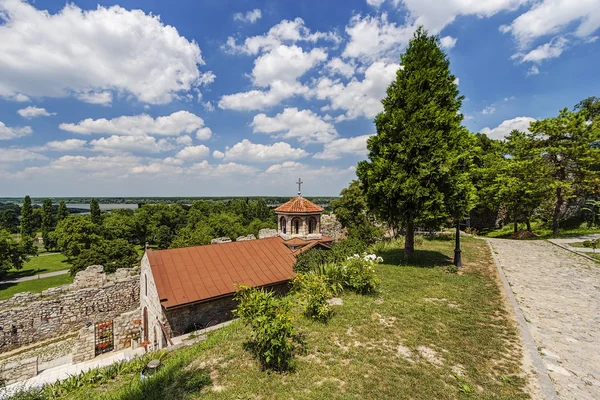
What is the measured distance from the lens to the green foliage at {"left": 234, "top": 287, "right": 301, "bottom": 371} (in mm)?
4934

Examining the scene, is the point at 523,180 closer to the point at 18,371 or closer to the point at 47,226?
the point at 18,371

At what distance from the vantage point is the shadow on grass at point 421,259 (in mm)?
12398

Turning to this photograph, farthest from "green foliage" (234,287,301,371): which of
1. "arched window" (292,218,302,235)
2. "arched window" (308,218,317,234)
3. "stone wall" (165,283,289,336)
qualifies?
"arched window" (308,218,317,234)

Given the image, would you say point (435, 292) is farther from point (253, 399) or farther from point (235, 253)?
point (235, 253)

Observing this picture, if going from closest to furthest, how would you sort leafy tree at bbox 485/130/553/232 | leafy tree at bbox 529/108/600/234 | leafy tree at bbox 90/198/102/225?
leafy tree at bbox 529/108/600/234 < leafy tree at bbox 485/130/553/232 < leafy tree at bbox 90/198/102/225

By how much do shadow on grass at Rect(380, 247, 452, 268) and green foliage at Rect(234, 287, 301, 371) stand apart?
878cm

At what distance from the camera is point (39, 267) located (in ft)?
114

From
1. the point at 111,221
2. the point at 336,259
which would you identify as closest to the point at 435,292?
the point at 336,259

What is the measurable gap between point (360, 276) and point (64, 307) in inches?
727

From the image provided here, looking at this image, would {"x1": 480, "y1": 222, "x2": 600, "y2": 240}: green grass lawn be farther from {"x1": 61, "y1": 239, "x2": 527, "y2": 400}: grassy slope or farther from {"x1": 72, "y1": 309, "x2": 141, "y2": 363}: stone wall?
{"x1": 72, "y1": 309, "x2": 141, "y2": 363}: stone wall

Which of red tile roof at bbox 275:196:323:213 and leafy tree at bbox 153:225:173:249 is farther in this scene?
leafy tree at bbox 153:225:173:249

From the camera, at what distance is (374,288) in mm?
9047

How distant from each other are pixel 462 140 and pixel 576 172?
59.0 feet

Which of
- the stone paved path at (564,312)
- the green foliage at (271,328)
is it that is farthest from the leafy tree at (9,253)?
the stone paved path at (564,312)
